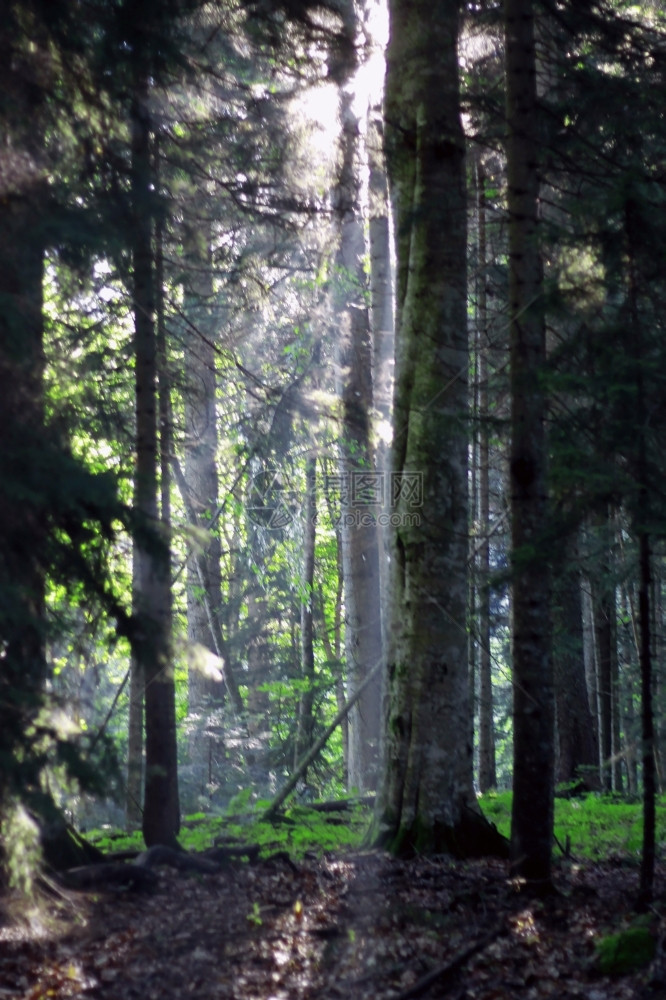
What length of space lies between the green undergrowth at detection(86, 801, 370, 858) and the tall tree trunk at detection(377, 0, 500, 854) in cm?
124

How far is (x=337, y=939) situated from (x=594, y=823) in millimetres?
5420

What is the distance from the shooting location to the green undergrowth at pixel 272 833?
930 cm

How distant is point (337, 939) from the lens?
622cm

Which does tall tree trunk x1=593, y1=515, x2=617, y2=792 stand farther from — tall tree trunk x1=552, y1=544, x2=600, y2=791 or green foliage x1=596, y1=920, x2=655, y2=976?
green foliage x1=596, y1=920, x2=655, y2=976

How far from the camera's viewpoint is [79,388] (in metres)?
7.46

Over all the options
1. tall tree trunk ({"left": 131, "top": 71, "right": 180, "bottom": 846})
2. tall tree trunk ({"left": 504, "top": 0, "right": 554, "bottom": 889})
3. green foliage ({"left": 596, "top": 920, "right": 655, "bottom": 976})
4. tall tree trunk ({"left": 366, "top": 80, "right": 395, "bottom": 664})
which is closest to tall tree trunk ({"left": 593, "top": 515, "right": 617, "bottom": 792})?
tall tree trunk ({"left": 366, "top": 80, "right": 395, "bottom": 664})

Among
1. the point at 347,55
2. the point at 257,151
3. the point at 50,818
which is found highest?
the point at 347,55

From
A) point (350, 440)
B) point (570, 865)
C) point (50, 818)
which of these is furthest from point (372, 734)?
point (50, 818)

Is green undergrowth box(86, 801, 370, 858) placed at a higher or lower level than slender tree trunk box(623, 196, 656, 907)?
lower

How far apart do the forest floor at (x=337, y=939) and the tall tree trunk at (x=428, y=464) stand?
607mm

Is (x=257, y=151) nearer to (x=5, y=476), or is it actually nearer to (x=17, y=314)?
(x=17, y=314)

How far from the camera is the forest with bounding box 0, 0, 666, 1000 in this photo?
5512mm

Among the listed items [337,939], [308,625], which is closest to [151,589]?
[337,939]

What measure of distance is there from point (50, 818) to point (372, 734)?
456 inches
